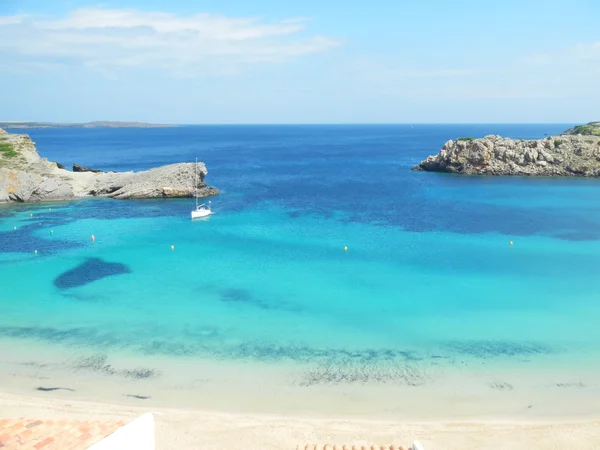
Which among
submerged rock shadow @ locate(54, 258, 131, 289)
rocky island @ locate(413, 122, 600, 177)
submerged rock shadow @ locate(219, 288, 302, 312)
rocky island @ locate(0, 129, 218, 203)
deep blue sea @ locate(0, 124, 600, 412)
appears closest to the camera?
deep blue sea @ locate(0, 124, 600, 412)

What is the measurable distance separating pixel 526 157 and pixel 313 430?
6606cm

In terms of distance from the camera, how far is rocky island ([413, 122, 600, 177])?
6769 cm

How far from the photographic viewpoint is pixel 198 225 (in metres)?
40.9

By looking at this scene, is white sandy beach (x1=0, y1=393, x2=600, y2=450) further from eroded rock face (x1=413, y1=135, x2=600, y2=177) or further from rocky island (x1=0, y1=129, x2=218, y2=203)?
eroded rock face (x1=413, y1=135, x2=600, y2=177)

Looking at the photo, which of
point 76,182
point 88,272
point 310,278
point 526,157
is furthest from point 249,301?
point 526,157

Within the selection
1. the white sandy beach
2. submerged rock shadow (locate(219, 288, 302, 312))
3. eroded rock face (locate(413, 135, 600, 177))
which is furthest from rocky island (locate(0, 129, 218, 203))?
the white sandy beach

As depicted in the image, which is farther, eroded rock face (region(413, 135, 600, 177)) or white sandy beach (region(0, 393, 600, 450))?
eroded rock face (region(413, 135, 600, 177))

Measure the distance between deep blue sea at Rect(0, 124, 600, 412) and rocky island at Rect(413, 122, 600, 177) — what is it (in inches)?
656

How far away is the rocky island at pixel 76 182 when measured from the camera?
5053 centimetres

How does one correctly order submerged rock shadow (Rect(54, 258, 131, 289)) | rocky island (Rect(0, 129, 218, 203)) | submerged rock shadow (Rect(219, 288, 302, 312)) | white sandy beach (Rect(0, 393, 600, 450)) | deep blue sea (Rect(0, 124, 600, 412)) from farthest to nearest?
rocky island (Rect(0, 129, 218, 203)), submerged rock shadow (Rect(54, 258, 131, 289)), submerged rock shadow (Rect(219, 288, 302, 312)), deep blue sea (Rect(0, 124, 600, 412)), white sandy beach (Rect(0, 393, 600, 450))

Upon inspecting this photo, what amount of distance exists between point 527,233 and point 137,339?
2990cm

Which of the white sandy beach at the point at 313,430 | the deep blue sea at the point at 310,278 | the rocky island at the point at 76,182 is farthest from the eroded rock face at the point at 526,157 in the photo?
the white sandy beach at the point at 313,430

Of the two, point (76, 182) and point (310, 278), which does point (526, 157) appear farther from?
point (76, 182)

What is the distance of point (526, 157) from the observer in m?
69.9
